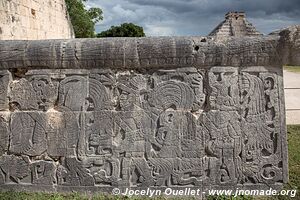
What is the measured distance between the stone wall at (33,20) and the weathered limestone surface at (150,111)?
339 centimetres

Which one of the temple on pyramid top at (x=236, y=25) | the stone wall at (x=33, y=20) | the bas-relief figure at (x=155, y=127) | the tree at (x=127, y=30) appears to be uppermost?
the tree at (x=127, y=30)

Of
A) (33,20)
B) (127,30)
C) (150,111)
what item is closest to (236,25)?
(33,20)

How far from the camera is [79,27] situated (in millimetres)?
27469

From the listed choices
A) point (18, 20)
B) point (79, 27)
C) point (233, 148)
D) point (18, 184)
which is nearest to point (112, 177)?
point (18, 184)

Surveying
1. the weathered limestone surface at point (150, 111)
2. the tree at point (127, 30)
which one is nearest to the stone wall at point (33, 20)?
the weathered limestone surface at point (150, 111)

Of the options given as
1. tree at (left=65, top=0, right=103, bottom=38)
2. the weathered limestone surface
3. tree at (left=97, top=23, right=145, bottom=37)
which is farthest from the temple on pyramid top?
tree at (left=97, top=23, right=145, bottom=37)

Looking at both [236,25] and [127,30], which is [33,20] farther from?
[127,30]

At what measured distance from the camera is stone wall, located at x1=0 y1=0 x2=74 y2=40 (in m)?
7.11

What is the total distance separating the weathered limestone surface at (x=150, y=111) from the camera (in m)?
3.87

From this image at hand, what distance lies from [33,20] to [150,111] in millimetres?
5702

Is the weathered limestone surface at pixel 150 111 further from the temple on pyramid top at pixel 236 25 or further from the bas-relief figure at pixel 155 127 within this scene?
the temple on pyramid top at pixel 236 25

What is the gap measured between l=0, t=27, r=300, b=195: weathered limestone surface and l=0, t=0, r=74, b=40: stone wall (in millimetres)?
3393

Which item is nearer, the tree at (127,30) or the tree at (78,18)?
the tree at (78,18)

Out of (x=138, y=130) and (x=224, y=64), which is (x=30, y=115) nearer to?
(x=138, y=130)
